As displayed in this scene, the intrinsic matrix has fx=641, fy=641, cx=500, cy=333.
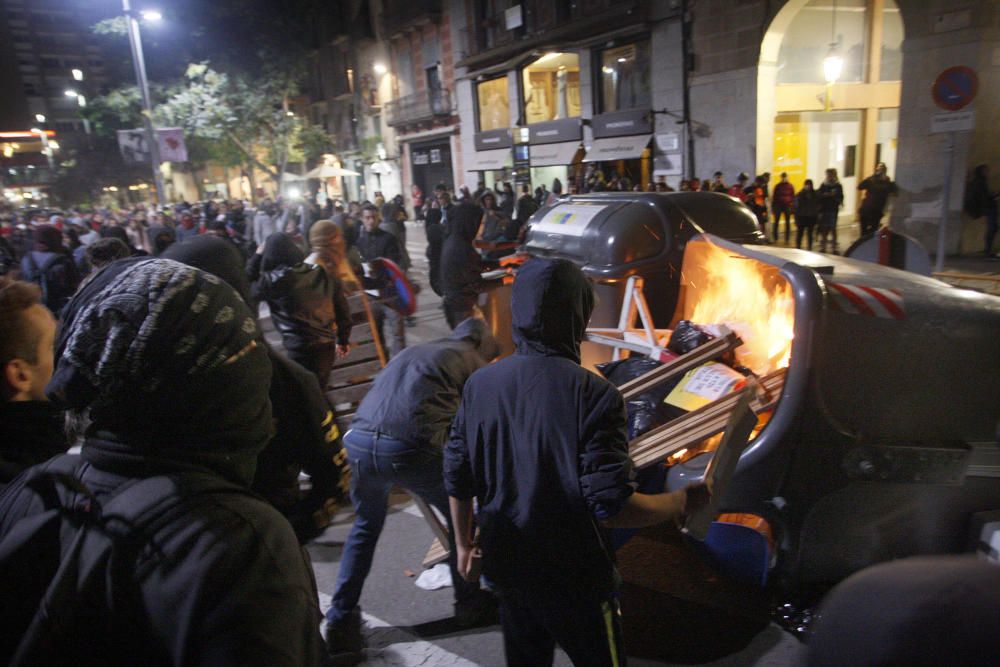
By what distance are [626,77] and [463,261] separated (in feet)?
53.2

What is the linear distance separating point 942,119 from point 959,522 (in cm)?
752

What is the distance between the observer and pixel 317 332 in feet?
17.1

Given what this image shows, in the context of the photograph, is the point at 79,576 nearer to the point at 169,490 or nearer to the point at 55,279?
the point at 169,490

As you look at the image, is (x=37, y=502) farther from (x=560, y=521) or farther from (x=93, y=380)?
(x=560, y=521)

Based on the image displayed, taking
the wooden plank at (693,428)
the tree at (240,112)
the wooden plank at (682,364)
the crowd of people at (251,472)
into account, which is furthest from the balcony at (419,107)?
the wooden plank at (693,428)

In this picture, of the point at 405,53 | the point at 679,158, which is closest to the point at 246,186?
the point at 405,53

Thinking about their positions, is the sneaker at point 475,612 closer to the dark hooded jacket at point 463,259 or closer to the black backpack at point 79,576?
the black backpack at point 79,576

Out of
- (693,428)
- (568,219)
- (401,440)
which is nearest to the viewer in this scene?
(401,440)

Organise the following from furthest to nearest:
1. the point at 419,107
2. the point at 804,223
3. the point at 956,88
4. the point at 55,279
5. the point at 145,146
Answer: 1. the point at 419,107
2. the point at 145,146
3. the point at 804,223
4. the point at 956,88
5. the point at 55,279

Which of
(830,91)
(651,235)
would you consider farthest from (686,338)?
Result: (830,91)

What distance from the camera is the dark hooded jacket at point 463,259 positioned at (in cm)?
698

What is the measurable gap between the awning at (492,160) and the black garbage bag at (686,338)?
22.5 m

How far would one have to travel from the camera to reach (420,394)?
9.70 feet

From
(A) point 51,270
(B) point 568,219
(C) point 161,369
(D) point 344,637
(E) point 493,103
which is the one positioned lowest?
(D) point 344,637
